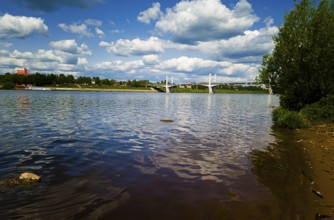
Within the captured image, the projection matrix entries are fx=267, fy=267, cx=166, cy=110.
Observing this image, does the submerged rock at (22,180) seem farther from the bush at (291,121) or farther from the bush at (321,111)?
the bush at (321,111)

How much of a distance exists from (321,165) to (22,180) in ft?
48.1

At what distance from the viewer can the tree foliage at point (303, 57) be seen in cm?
3136

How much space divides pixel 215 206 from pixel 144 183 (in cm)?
342

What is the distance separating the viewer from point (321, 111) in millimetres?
31594

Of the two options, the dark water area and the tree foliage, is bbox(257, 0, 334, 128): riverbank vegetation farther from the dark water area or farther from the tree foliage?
the dark water area

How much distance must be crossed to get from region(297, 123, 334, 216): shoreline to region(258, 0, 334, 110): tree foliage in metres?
7.51

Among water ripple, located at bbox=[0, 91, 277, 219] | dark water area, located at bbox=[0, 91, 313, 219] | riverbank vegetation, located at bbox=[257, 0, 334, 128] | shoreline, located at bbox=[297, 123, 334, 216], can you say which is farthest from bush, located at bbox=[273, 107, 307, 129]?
dark water area, located at bbox=[0, 91, 313, 219]

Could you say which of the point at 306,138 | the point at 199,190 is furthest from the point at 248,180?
the point at 306,138

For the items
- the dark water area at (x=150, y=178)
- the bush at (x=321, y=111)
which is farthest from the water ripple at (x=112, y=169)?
the bush at (x=321, y=111)

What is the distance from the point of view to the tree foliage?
31359mm

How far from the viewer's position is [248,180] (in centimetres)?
Answer: 1216

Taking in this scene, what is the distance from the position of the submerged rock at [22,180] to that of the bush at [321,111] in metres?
30.2

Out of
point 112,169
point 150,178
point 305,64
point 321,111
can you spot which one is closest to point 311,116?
point 321,111

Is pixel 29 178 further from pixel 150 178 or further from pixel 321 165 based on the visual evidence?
pixel 321 165
